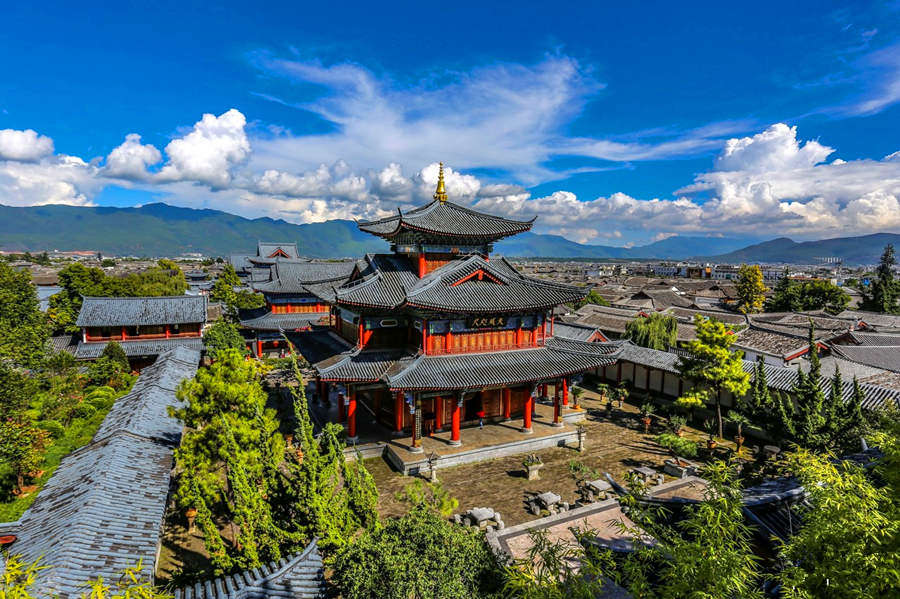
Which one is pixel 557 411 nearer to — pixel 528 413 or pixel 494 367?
pixel 528 413

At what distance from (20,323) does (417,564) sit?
42640 millimetres

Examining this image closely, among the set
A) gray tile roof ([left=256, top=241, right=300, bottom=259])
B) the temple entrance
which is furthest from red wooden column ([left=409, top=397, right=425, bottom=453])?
gray tile roof ([left=256, top=241, right=300, bottom=259])

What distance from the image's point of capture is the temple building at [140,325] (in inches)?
1420

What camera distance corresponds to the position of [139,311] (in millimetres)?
38375

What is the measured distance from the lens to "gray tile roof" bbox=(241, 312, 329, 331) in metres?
40.8

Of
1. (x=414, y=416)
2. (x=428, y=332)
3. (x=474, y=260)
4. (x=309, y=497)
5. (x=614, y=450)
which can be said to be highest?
(x=474, y=260)

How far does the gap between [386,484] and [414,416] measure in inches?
128

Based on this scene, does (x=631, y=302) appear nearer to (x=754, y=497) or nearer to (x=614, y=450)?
(x=614, y=450)

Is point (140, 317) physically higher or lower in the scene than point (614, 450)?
higher

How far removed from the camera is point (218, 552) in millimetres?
Result: 10242

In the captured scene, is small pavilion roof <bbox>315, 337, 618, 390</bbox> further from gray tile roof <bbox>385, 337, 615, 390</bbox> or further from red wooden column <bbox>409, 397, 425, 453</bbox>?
red wooden column <bbox>409, 397, 425, 453</bbox>

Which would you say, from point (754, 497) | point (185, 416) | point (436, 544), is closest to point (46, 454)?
point (185, 416)

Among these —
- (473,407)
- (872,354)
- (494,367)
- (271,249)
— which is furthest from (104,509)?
(271,249)

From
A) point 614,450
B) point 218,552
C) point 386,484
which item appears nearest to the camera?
point 218,552
